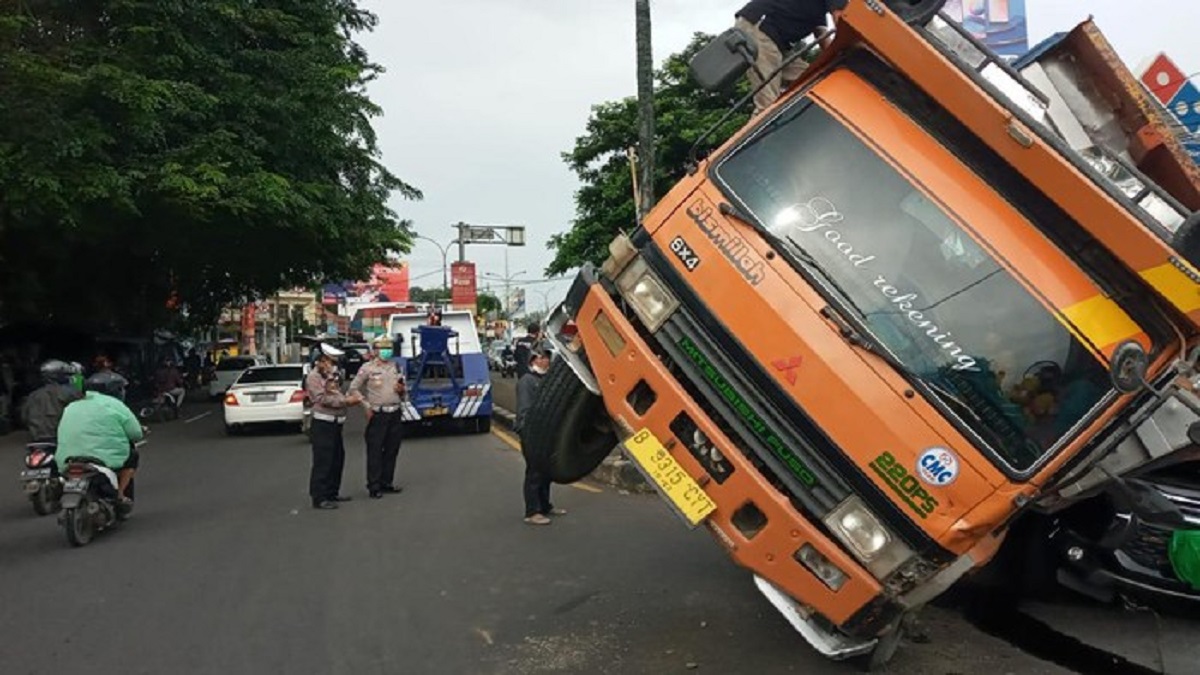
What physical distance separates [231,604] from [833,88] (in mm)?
4606

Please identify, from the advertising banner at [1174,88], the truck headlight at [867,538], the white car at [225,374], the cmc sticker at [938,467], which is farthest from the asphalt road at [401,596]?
the white car at [225,374]

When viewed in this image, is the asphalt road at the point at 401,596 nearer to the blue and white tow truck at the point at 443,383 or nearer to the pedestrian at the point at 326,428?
the pedestrian at the point at 326,428

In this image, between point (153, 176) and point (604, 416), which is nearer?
point (604, 416)

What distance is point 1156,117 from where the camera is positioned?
535 centimetres

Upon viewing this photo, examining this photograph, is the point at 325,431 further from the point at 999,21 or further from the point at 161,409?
the point at 161,409

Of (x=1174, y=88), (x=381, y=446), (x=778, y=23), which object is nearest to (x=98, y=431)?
(x=381, y=446)

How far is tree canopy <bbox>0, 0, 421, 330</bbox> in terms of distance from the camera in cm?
1449

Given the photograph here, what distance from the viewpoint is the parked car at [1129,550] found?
529 centimetres

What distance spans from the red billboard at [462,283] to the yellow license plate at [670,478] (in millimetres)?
30176

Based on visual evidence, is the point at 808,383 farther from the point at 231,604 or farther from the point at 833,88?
the point at 231,604

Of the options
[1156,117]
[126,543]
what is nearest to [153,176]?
[126,543]

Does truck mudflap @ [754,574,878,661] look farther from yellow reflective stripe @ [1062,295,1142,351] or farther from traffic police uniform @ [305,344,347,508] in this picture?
traffic police uniform @ [305,344,347,508]

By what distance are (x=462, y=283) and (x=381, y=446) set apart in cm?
2505

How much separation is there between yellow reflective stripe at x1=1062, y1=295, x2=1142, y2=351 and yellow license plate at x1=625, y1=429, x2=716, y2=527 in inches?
66.6
